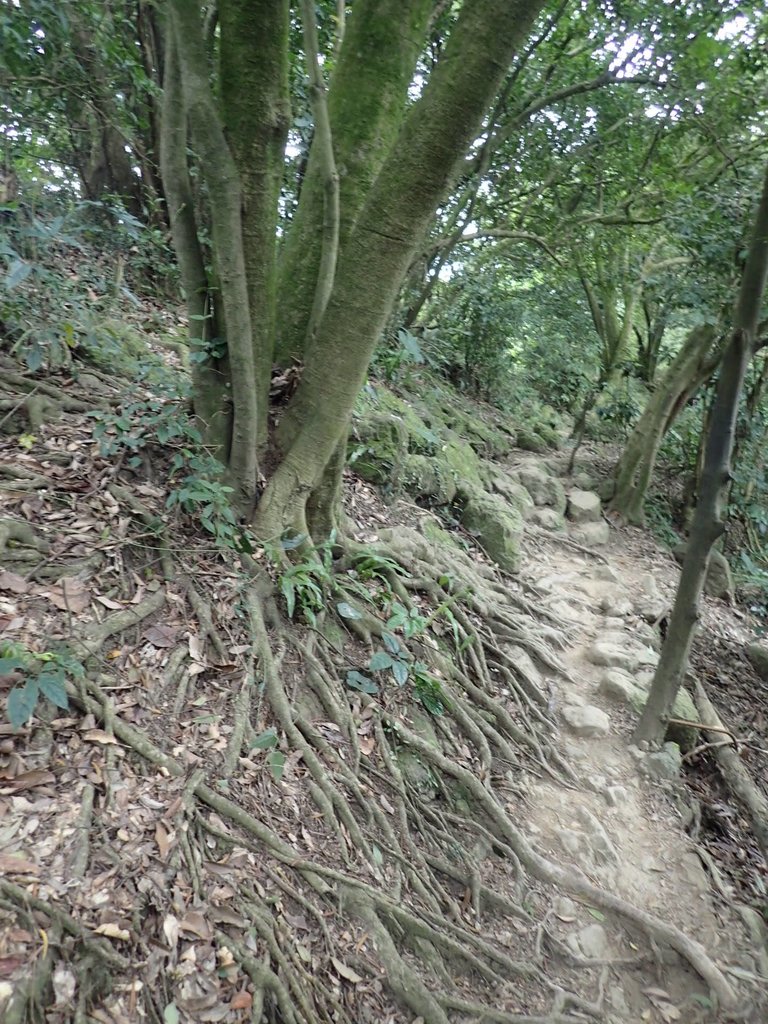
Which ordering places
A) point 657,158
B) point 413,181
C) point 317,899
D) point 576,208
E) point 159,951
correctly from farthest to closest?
point 576,208, point 657,158, point 413,181, point 317,899, point 159,951

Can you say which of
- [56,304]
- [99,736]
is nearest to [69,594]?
[99,736]

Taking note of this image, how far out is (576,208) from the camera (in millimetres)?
10047

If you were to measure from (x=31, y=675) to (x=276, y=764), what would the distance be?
3.89ft

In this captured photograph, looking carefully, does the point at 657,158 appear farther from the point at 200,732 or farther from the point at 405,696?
the point at 200,732

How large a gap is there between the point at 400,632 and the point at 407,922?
1742 millimetres

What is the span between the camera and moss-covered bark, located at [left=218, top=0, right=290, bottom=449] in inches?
118

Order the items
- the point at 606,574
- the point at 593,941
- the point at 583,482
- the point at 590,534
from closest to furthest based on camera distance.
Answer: the point at 593,941
the point at 606,574
the point at 590,534
the point at 583,482

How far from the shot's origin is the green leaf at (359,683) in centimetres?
373

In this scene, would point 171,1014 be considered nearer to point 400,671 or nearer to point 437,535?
point 400,671

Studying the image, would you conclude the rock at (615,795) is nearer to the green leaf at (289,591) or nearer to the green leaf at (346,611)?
the green leaf at (346,611)

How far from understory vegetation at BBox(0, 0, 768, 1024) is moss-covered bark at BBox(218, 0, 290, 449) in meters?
0.01

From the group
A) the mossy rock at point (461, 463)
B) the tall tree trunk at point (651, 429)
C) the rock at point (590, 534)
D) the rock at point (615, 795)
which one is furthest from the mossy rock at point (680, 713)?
the tall tree trunk at point (651, 429)

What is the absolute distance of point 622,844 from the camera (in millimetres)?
3998

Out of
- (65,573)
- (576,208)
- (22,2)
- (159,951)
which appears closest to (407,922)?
(159,951)
